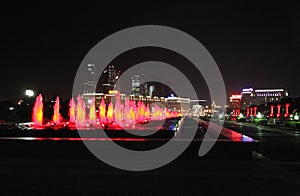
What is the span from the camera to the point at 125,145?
1947 cm

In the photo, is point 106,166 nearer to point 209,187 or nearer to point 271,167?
point 209,187

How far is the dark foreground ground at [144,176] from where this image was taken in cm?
909

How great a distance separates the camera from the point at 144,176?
11203 mm

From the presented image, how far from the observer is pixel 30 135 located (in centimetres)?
2319

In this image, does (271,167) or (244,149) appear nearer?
(271,167)

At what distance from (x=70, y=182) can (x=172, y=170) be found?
11.8 ft

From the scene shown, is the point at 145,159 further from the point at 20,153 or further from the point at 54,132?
the point at 54,132

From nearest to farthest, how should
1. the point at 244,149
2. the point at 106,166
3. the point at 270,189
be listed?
the point at 270,189
the point at 106,166
the point at 244,149

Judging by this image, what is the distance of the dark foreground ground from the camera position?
909 cm

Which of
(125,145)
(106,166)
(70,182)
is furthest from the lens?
(125,145)

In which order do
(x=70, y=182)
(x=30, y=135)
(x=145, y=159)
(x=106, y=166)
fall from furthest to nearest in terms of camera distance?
(x=30, y=135) < (x=145, y=159) < (x=106, y=166) < (x=70, y=182)

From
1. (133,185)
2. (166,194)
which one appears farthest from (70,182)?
(166,194)

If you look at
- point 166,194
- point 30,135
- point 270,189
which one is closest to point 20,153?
point 30,135

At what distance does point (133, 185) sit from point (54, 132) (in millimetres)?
15015
